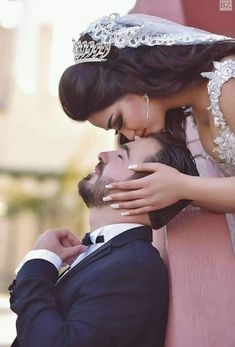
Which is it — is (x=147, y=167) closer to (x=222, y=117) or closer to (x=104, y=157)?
(x=104, y=157)

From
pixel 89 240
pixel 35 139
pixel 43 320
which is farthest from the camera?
pixel 35 139

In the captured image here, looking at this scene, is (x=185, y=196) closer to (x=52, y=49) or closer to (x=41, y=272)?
(x=41, y=272)

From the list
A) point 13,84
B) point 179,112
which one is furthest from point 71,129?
point 179,112

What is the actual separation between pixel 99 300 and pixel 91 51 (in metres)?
0.69

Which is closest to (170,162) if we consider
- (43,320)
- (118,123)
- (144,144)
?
(144,144)

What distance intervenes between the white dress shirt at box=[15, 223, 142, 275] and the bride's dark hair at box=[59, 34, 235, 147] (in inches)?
13.1

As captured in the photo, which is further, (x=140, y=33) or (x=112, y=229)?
(x=140, y=33)

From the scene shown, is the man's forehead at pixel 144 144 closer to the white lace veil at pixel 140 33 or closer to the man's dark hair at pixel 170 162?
the man's dark hair at pixel 170 162

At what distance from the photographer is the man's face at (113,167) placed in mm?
1820

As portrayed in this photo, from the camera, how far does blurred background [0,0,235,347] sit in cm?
1400

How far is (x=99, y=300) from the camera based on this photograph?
163 centimetres

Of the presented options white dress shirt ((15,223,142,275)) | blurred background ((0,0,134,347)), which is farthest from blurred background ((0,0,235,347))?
white dress shirt ((15,223,142,275))

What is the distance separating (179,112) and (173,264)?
0.49m

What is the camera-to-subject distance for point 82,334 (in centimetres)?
160
